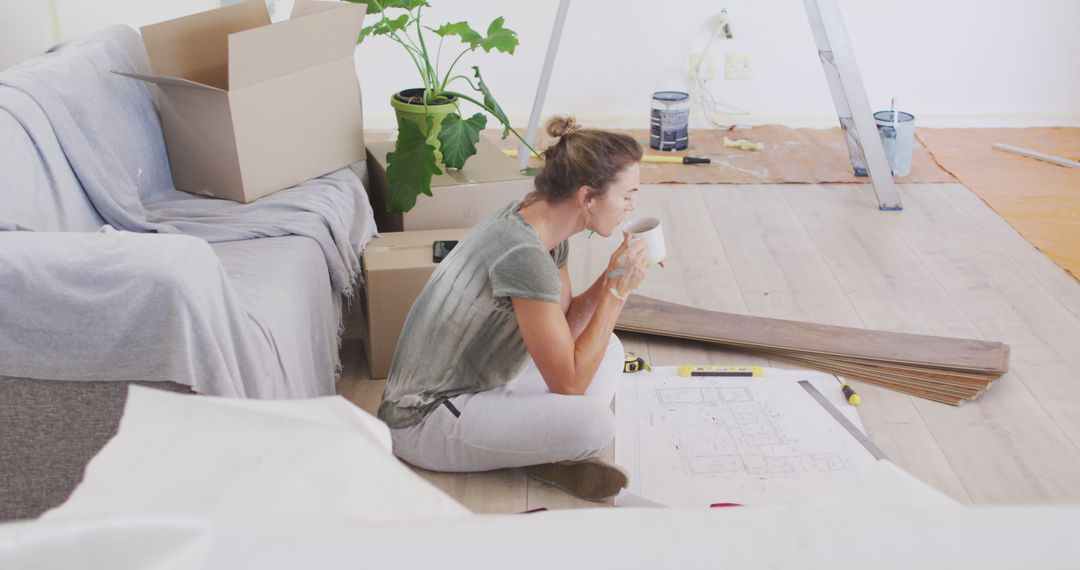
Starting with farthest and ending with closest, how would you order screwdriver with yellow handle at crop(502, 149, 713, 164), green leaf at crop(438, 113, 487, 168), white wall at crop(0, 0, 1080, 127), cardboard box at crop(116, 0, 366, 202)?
white wall at crop(0, 0, 1080, 127), screwdriver with yellow handle at crop(502, 149, 713, 164), green leaf at crop(438, 113, 487, 168), cardboard box at crop(116, 0, 366, 202)

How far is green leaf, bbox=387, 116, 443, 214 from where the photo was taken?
8.87 feet

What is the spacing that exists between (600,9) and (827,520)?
439 centimetres

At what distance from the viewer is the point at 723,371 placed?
8.30 feet

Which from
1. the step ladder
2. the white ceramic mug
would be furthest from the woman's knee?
the step ladder

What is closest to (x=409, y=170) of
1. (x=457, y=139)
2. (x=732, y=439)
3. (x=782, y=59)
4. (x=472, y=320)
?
(x=457, y=139)

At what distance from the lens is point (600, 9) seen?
4.70 meters

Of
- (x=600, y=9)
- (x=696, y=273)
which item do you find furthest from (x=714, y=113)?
(x=696, y=273)

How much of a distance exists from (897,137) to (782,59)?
87 cm

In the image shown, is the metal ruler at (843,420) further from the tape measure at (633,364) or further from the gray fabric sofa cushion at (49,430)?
the gray fabric sofa cushion at (49,430)

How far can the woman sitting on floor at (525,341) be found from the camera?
1.97 m

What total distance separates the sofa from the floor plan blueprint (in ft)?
2.35

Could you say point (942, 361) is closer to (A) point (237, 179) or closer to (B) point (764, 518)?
(A) point (237, 179)

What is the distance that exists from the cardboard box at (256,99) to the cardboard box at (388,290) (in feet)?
1.29

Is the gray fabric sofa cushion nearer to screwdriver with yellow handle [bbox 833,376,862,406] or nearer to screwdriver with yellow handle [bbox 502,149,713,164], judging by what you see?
screwdriver with yellow handle [bbox 833,376,862,406]
